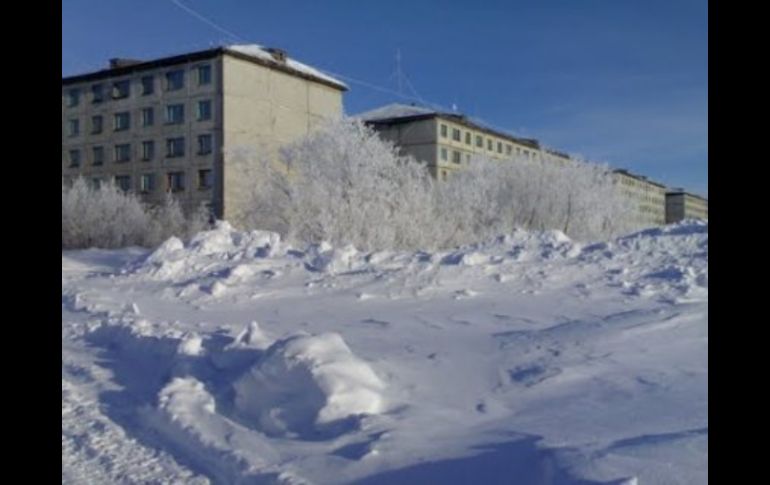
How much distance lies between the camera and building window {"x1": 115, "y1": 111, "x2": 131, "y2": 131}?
4850 cm

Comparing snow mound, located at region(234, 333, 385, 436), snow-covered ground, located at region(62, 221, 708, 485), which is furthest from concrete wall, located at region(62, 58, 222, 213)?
snow mound, located at region(234, 333, 385, 436)

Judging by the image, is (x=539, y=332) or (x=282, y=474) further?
(x=539, y=332)

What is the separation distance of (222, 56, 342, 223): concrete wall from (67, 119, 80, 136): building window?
560 inches

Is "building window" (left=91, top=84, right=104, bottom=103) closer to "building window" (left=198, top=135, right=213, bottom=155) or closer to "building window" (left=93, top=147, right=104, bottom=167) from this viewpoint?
"building window" (left=93, top=147, right=104, bottom=167)

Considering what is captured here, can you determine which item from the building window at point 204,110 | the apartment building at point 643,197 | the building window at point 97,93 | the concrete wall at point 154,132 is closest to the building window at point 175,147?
the concrete wall at point 154,132

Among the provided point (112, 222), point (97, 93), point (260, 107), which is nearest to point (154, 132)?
point (97, 93)

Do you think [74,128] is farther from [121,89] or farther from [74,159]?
[121,89]

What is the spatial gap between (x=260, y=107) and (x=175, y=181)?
8001mm

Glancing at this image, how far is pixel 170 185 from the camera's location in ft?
154

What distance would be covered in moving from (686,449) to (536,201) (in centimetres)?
3043

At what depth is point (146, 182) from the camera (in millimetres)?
47719

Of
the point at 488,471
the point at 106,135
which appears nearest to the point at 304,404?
the point at 488,471
